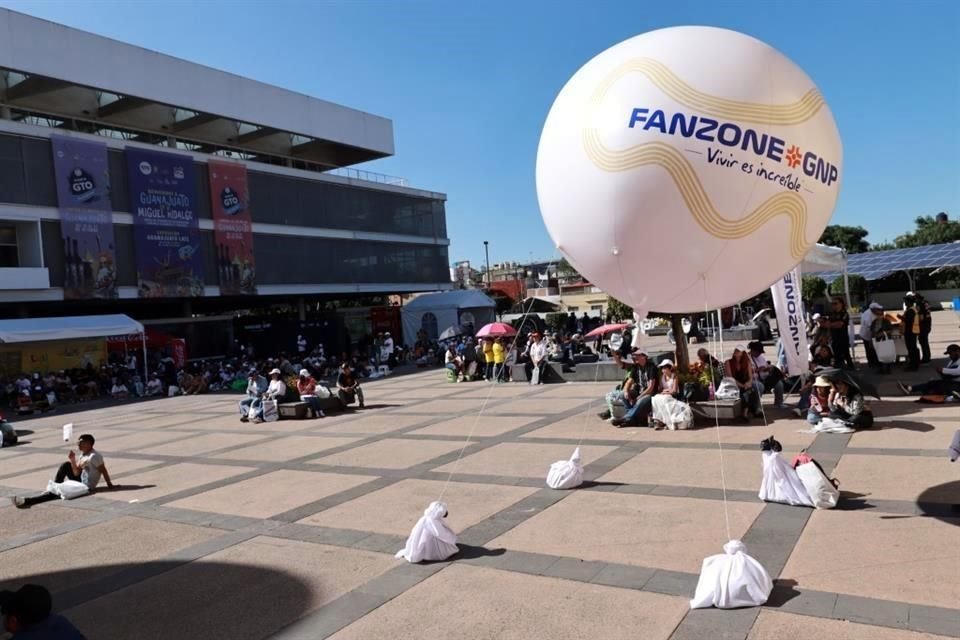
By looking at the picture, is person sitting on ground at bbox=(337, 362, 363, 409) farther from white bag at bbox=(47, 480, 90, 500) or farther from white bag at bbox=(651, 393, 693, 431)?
white bag at bbox=(651, 393, 693, 431)

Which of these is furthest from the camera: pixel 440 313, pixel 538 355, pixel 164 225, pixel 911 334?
pixel 440 313

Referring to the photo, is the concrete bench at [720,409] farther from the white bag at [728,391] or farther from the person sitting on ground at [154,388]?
the person sitting on ground at [154,388]

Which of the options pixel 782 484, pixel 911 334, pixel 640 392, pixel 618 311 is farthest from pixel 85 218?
pixel 782 484

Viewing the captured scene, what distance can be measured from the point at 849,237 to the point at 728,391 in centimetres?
7804

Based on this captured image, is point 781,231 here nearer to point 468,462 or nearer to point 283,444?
point 468,462

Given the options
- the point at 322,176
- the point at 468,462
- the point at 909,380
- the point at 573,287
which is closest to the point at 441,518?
the point at 468,462

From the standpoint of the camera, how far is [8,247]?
32000 millimetres

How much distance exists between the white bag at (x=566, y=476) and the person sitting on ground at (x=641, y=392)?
11.7ft

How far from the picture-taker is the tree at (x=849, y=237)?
77.5m

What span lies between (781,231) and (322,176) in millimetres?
44150

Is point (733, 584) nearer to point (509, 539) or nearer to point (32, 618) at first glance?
point (509, 539)

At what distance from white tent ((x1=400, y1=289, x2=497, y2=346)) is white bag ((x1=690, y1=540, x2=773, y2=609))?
37.7 m

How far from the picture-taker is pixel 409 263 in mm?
53344

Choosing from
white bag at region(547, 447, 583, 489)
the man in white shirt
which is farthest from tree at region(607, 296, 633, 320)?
white bag at region(547, 447, 583, 489)
